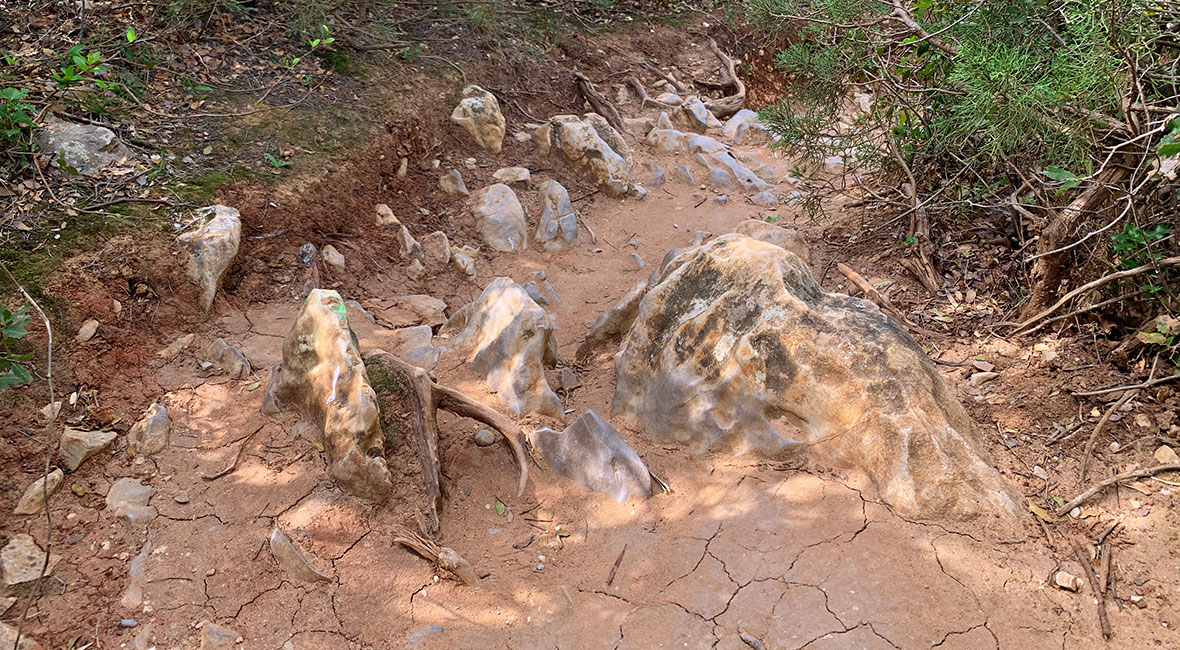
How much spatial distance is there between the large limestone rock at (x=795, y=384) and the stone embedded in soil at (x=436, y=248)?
212cm

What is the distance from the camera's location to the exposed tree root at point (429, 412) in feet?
10.2

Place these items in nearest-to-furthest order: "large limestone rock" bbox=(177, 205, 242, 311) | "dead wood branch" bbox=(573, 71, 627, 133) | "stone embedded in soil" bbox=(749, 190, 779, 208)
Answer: "large limestone rock" bbox=(177, 205, 242, 311) → "stone embedded in soil" bbox=(749, 190, 779, 208) → "dead wood branch" bbox=(573, 71, 627, 133)

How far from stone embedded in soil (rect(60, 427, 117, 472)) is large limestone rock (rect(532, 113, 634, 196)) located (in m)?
4.25

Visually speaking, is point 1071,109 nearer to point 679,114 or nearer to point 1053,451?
point 1053,451

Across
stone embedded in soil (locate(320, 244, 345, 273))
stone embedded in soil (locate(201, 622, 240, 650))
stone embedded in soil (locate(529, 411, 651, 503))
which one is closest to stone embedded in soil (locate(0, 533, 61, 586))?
stone embedded in soil (locate(201, 622, 240, 650))

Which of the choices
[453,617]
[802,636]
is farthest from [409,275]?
[802,636]

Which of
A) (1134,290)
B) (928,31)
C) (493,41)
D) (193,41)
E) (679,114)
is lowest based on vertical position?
(679,114)

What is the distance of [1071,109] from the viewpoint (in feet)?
10.7

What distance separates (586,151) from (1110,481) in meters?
4.55

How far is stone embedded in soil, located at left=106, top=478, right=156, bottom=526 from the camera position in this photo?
2.90 metres

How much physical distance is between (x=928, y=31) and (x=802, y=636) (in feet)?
11.3

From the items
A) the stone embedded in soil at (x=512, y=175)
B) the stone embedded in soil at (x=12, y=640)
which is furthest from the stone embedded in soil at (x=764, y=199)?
the stone embedded in soil at (x=12, y=640)

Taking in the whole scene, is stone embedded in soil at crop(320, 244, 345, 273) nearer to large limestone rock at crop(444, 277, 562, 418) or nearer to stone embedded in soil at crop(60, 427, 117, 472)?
large limestone rock at crop(444, 277, 562, 418)

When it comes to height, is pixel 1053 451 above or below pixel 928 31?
below
